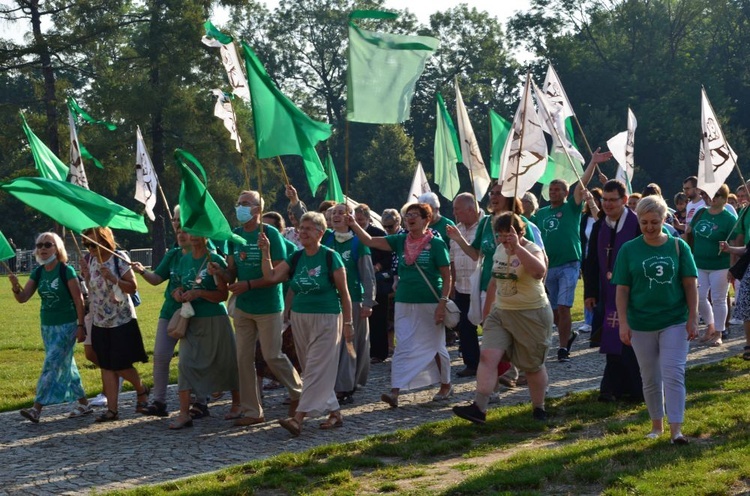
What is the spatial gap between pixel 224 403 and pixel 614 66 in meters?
61.2

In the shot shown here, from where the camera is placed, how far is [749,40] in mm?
71062

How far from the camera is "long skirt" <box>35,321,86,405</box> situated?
1001 cm

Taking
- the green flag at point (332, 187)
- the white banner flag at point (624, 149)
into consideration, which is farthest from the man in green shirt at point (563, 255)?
the green flag at point (332, 187)

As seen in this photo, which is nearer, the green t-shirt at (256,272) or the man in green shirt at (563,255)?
the green t-shirt at (256,272)

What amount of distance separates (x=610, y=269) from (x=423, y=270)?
5.55 feet

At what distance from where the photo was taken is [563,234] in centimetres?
1247

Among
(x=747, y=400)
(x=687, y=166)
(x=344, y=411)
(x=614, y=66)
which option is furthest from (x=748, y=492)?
(x=614, y=66)

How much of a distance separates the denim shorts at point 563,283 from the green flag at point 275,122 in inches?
169

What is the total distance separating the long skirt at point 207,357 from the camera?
31.0ft

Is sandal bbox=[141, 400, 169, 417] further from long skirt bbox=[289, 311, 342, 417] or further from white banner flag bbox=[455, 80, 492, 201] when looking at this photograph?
white banner flag bbox=[455, 80, 492, 201]

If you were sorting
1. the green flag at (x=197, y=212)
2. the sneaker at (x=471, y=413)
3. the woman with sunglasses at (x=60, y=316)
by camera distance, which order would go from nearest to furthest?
1. the sneaker at (x=471, y=413)
2. the green flag at (x=197, y=212)
3. the woman with sunglasses at (x=60, y=316)

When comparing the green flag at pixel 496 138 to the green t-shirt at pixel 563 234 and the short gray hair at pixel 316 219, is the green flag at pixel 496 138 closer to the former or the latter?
the green t-shirt at pixel 563 234

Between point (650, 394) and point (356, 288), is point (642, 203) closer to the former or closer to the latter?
point (650, 394)

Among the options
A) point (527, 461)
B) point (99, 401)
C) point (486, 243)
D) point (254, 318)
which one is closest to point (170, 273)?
point (254, 318)
